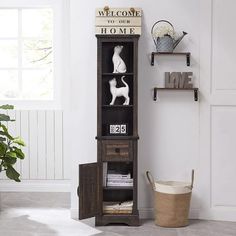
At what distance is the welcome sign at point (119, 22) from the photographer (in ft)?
13.5

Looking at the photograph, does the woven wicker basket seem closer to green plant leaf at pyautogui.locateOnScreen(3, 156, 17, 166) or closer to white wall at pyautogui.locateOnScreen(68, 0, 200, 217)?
white wall at pyautogui.locateOnScreen(68, 0, 200, 217)

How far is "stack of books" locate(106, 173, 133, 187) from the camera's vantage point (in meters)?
4.19

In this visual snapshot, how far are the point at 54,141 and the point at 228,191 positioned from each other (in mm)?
2143

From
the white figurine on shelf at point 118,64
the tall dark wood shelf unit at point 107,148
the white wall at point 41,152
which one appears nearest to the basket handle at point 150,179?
the tall dark wood shelf unit at point 107,148

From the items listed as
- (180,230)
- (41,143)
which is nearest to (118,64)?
(180,230)

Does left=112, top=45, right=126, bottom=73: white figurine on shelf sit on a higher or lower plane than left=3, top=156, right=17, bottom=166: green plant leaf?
higher

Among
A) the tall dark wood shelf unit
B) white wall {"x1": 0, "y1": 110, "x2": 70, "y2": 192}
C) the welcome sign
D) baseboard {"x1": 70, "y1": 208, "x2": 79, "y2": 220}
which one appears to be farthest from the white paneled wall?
the welcome sign

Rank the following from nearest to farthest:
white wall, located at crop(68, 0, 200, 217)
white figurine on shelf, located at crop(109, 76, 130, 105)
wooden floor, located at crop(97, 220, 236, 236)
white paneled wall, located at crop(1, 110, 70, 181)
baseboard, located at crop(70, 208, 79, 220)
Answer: wooden floor, located at crop(97, 220, 236, 236) → white figurine on shelf, located at crop(109, 76, 130, 105) → white wall, located at crop(68, 0, 200, 217) → baseboard, located at crop(70, 208, 79, 220) → white paneled wall, located at crop(1, 110, 70, 181)

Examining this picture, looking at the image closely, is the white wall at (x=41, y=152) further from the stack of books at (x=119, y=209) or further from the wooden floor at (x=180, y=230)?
the wooden floor at (x=180, y=230)

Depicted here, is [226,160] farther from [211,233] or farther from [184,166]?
[211,233]

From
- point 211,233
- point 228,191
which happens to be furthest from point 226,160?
point 211,233

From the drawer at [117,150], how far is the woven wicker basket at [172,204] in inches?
14.1

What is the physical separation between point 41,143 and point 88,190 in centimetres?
166

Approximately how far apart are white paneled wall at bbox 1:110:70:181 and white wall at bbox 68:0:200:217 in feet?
4.13
